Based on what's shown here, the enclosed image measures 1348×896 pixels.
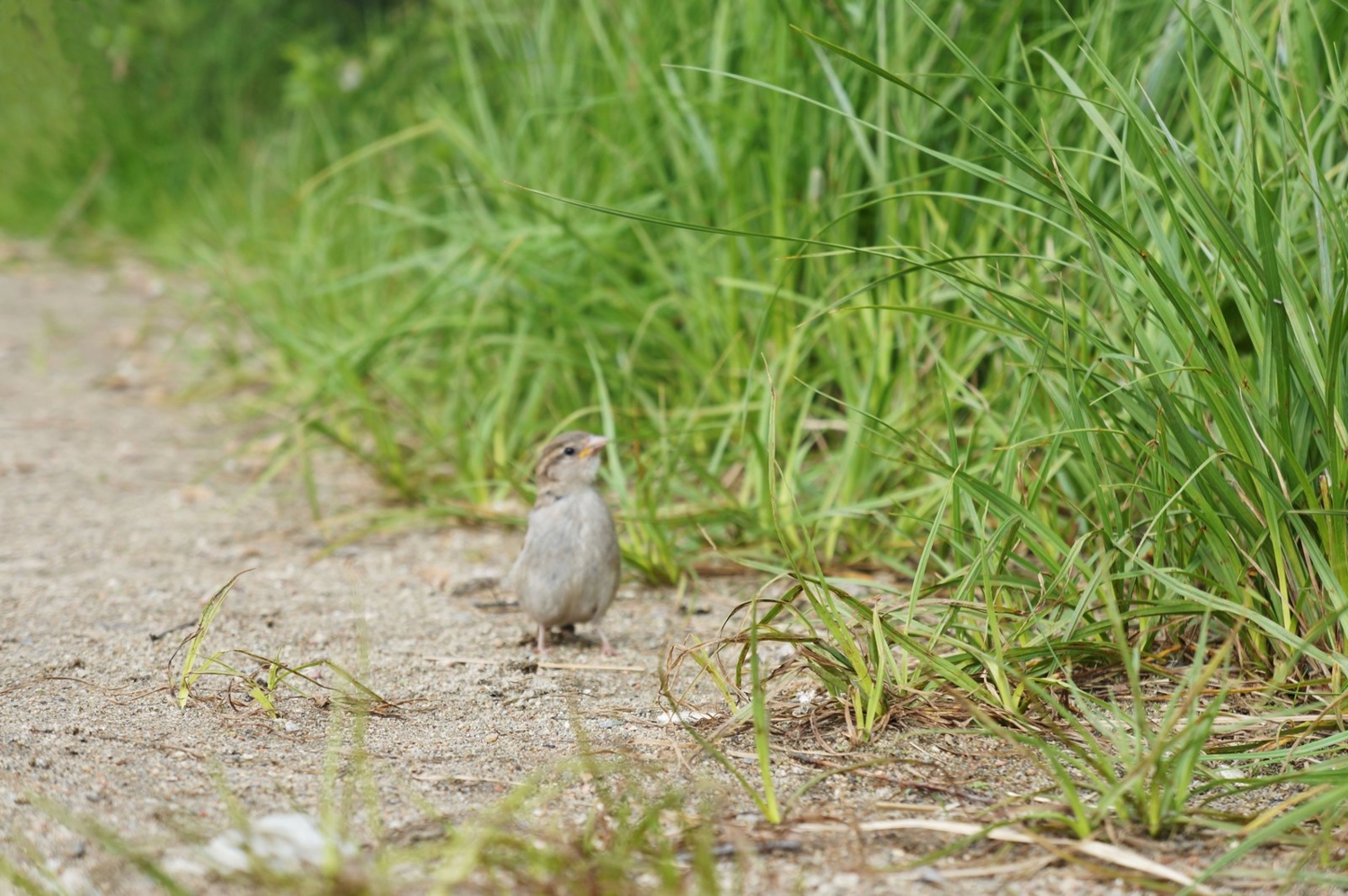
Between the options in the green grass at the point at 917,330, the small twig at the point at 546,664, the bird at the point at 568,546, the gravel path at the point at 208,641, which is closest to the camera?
the gravel path at the point at 208,641

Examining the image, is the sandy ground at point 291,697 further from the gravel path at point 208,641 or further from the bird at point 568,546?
the bird at point 568,546

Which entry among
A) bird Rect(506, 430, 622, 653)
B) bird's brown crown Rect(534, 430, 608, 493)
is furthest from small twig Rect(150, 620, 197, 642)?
bird's brown crown Rect(534, 430, 608, 493)

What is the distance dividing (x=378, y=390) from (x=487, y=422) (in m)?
0.98

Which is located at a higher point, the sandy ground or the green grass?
the green grass

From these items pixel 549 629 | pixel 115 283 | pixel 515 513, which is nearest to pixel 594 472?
pixel 549 629

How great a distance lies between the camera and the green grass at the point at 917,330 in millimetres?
2777

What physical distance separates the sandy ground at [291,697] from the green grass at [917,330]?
0.54ft

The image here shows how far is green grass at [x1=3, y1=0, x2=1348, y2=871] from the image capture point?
2.78 metres

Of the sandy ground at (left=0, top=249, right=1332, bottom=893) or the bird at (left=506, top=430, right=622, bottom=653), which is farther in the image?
the bird at (left=506, top=430, right=622, bottom=653)

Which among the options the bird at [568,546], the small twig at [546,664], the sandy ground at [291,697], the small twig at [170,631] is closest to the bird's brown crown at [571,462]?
the bird at [568,546]

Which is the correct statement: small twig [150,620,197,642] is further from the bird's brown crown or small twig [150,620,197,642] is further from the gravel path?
the bird's brown crown

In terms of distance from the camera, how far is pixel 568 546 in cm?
379

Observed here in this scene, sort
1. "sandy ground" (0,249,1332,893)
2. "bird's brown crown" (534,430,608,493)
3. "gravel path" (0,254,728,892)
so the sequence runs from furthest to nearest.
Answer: "bird's brown crown" (534,430,608,493) < "gravel path" (0,254,728,892) < "sandy ground" (0,249,1332,893)

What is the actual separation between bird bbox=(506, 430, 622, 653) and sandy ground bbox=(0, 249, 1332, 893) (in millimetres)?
134
